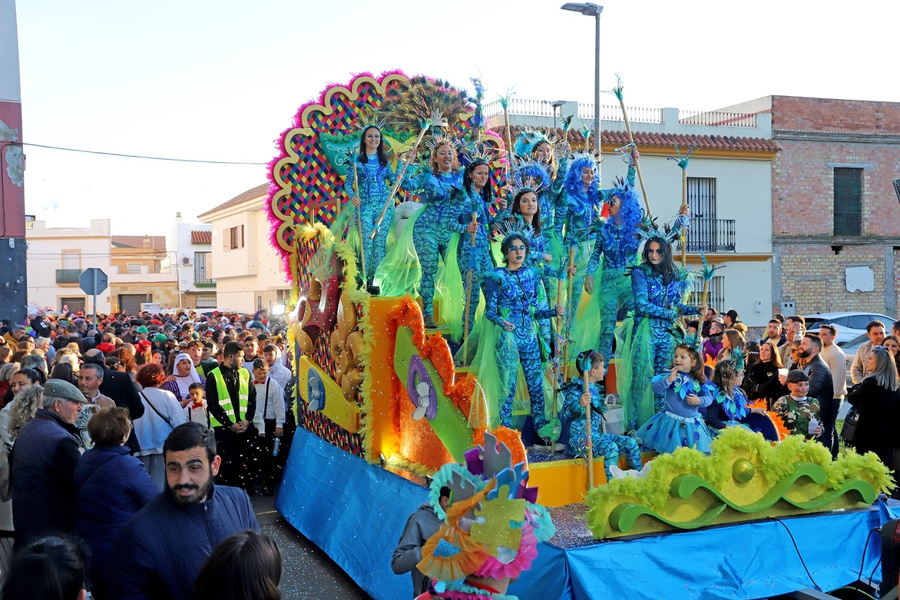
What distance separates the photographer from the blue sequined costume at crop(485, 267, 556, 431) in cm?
626

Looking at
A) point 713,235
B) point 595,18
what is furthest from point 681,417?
point 713,235

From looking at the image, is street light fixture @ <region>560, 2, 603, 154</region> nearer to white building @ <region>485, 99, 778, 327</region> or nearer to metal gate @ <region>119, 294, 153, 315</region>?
white building @ <region>485, 99, 778, 327</region>

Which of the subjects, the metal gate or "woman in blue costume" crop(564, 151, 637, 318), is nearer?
"woman in blue costume" crop(564, 151, 637, 318)

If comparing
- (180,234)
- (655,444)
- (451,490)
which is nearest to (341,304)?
(655,444)

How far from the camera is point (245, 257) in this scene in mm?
33062

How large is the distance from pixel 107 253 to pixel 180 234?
5.56 m

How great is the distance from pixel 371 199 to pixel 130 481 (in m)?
4.33

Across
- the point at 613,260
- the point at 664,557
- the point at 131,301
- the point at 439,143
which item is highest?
the point at 439,143

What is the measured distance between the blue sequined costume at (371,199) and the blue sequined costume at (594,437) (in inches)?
95.3

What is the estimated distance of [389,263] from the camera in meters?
7.59

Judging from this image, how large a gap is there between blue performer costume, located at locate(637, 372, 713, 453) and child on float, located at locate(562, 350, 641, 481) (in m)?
0.23

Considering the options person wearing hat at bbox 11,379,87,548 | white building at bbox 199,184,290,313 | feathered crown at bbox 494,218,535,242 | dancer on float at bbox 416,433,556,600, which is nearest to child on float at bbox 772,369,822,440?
feathered crown at bbox 494,218,535,242

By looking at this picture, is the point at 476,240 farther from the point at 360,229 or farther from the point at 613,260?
the point at 613,260

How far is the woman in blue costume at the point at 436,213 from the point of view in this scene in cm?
734
